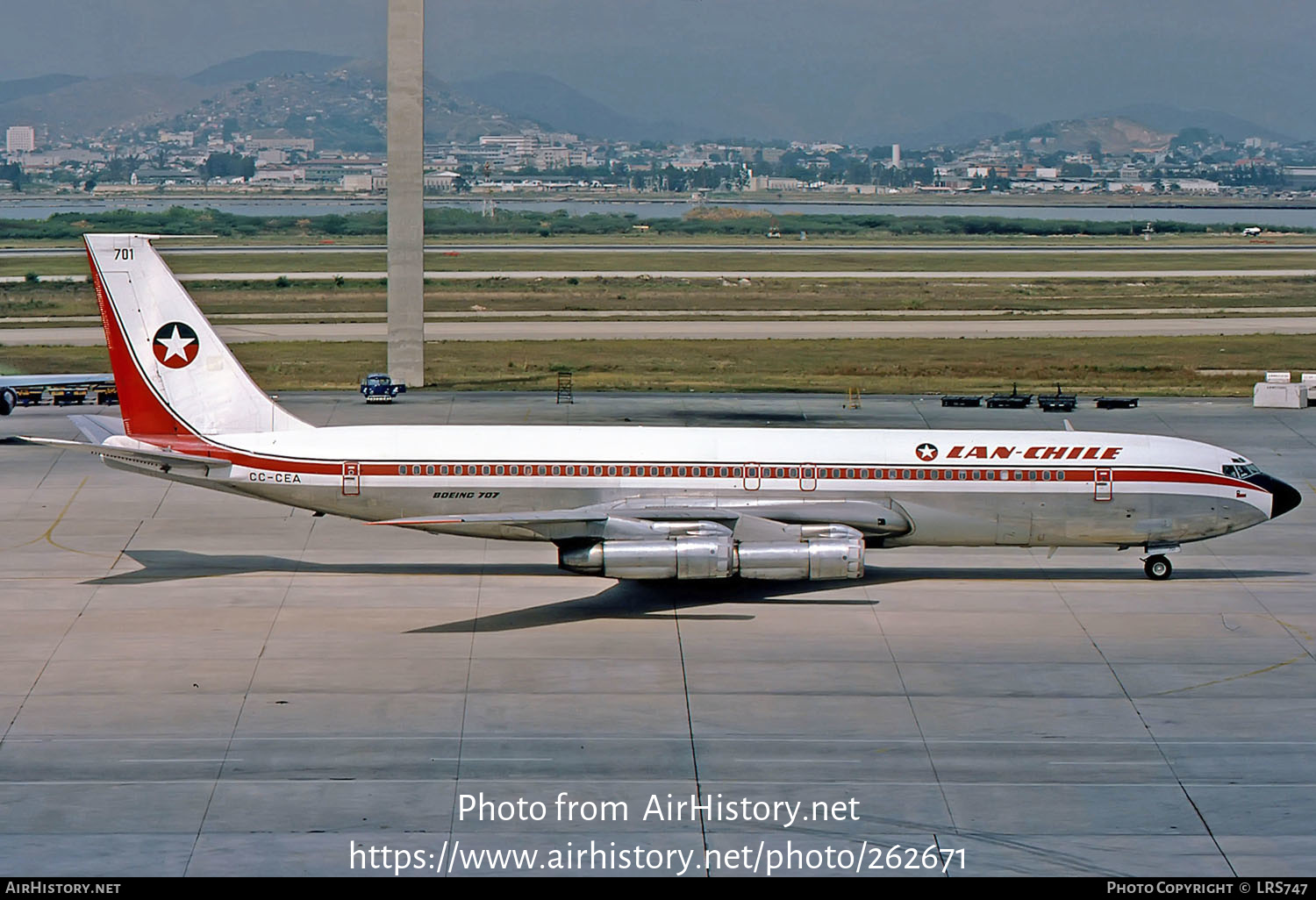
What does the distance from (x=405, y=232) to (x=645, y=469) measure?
41712 mm

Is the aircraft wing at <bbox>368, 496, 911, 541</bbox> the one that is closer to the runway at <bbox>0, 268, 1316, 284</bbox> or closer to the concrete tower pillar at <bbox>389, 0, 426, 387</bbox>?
the concrete tower pillar at <bbox>389, 0, 426, 387</bbox>

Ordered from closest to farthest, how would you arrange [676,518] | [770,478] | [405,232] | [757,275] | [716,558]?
[716,558] < [676,518] < [770,478] < [405,232] < [757,275]

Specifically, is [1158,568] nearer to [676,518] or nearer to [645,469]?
[676,518]

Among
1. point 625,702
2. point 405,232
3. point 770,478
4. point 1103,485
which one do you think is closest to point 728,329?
point 405,232

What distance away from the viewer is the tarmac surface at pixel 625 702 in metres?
24.4

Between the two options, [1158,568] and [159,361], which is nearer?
[159,361]

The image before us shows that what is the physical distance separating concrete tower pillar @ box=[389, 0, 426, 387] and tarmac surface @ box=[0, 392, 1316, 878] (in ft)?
99.6

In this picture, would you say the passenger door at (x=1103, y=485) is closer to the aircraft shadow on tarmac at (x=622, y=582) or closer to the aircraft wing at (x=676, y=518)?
the aircraft shadow on tarmac at (x=622, y=582)

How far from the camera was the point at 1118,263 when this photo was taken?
17625 cm

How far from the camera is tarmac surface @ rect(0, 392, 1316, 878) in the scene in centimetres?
2438

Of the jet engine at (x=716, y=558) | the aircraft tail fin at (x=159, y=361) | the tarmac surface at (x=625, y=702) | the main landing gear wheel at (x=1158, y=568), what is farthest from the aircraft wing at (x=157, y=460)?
the main landing gear wheel at (x=1158, y=568)

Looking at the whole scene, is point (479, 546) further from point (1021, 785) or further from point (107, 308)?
point (1021, 785)

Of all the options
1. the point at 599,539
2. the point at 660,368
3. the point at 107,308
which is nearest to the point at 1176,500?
the point at 599,539

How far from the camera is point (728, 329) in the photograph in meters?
108
